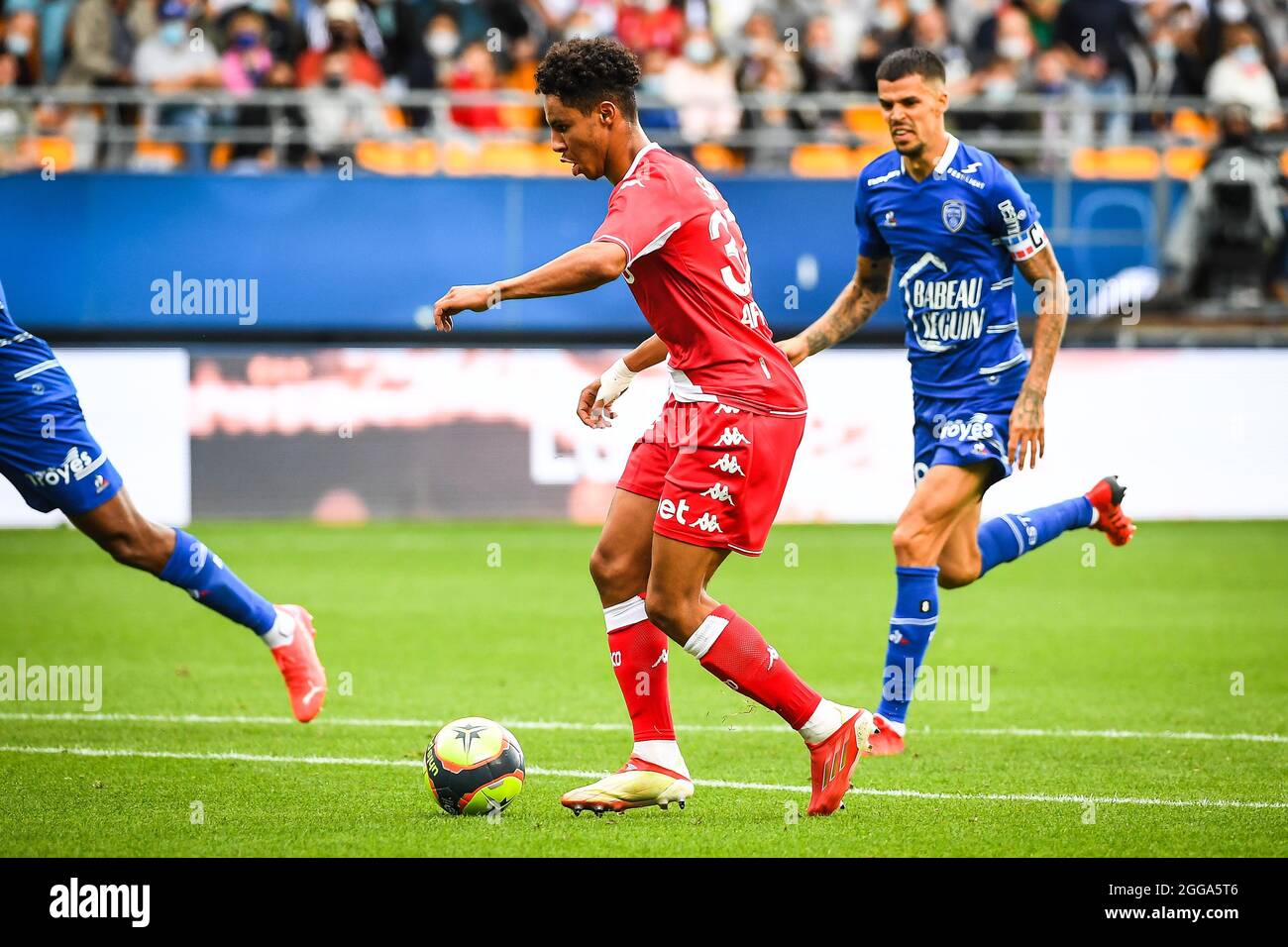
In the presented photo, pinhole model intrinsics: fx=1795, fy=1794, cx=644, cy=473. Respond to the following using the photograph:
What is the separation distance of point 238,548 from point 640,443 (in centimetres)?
896

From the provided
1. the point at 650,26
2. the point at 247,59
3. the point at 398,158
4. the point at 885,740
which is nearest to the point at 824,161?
the point at 650,26

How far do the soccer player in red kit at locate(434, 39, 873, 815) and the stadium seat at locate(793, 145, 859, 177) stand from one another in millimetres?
11959

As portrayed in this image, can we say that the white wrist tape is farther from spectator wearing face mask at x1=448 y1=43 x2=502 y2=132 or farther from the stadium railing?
spectator wearing face mask at x1=448 y1=43 x2=502 y2=132

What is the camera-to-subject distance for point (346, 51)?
17.2 meters

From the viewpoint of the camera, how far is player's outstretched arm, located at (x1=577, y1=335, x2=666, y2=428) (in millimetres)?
6230

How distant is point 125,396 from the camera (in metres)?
15.5

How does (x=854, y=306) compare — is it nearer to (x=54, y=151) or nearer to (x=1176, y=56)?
(x=54, y=151)

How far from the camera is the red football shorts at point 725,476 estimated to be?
5703 mm

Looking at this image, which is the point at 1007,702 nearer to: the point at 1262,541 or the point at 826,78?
the point at 1262,541

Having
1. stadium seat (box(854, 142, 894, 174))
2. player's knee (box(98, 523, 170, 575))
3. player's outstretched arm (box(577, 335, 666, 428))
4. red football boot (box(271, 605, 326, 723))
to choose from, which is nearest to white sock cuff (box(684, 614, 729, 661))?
player's outstretched arm (box(577, 335, 666, 428))

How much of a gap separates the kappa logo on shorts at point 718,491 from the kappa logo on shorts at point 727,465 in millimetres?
47

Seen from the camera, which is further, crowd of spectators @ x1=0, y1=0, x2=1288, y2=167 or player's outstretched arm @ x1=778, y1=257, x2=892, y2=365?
crowd of spectators @ x1=0, y1=0, x2=1288, y2=167

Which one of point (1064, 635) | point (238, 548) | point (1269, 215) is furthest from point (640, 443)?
point (1269, 215)

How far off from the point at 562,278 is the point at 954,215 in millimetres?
2678
